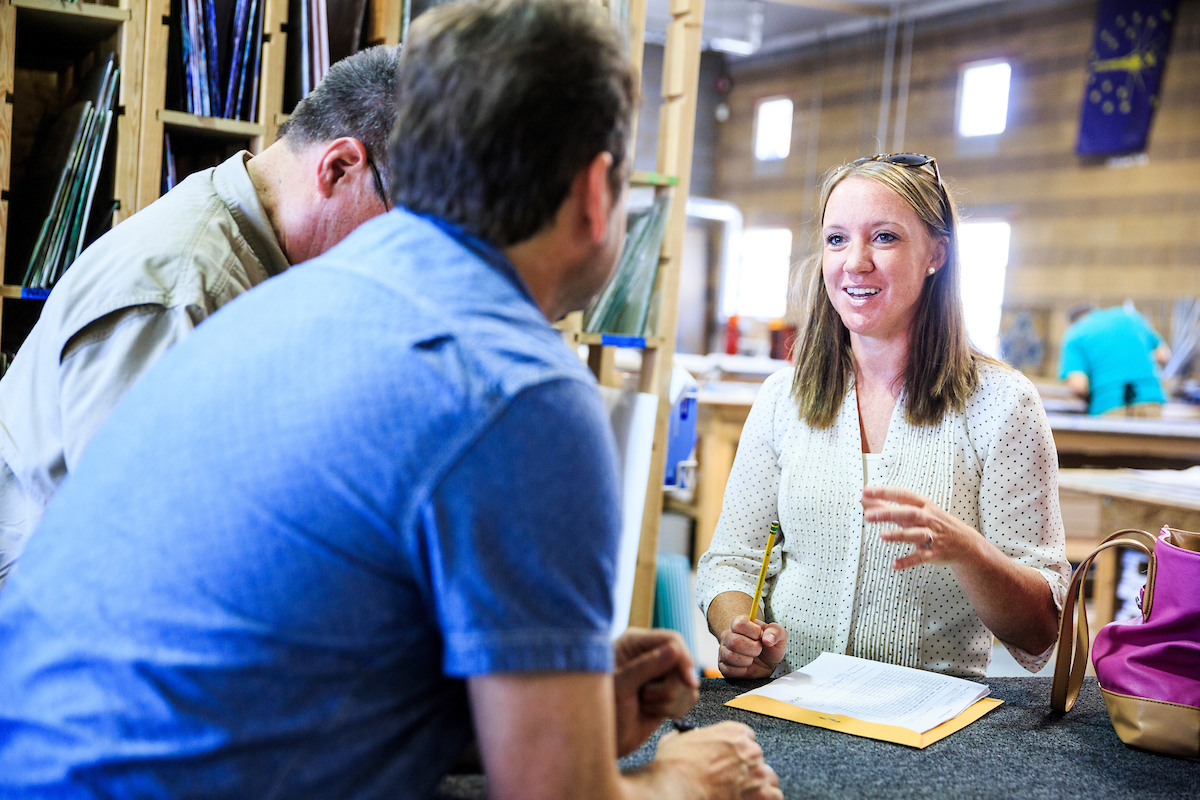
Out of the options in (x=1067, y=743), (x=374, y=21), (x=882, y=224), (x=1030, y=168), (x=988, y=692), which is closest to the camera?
(x=1067, y=743)

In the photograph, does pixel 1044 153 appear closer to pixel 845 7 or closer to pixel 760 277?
pixel 845 7

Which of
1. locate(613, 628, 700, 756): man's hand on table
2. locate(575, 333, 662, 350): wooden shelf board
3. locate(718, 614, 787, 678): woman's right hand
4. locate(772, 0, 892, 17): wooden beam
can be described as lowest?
locate(718, 614, 787, 678): woman's right hand

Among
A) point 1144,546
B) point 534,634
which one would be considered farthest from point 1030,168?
point 534,634

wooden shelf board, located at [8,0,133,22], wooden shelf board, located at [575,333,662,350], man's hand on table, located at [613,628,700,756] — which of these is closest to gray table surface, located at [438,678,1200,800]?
man's hand on table, located at [613,628,700,756]

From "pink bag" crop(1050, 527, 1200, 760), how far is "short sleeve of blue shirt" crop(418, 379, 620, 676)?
87cm

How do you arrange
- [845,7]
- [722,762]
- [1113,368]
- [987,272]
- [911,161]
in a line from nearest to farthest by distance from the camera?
[722,762] → [911,161] → [1113,368] → [987,272] → [845,7]

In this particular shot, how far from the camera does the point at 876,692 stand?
138cm

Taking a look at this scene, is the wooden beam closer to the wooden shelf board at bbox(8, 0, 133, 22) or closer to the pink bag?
the wooden shelf board at bbox(8, 0, 133, 22)

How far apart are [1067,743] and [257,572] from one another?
3.46ft

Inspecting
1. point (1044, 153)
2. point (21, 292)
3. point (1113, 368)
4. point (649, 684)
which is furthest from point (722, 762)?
point (1044, 153)

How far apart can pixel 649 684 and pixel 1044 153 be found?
32.8ft

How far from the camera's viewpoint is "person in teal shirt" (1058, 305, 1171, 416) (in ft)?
20.5

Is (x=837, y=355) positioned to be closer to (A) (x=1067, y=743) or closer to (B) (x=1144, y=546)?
(B) (x=1144, y=546)

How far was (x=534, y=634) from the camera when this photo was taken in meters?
0.67
